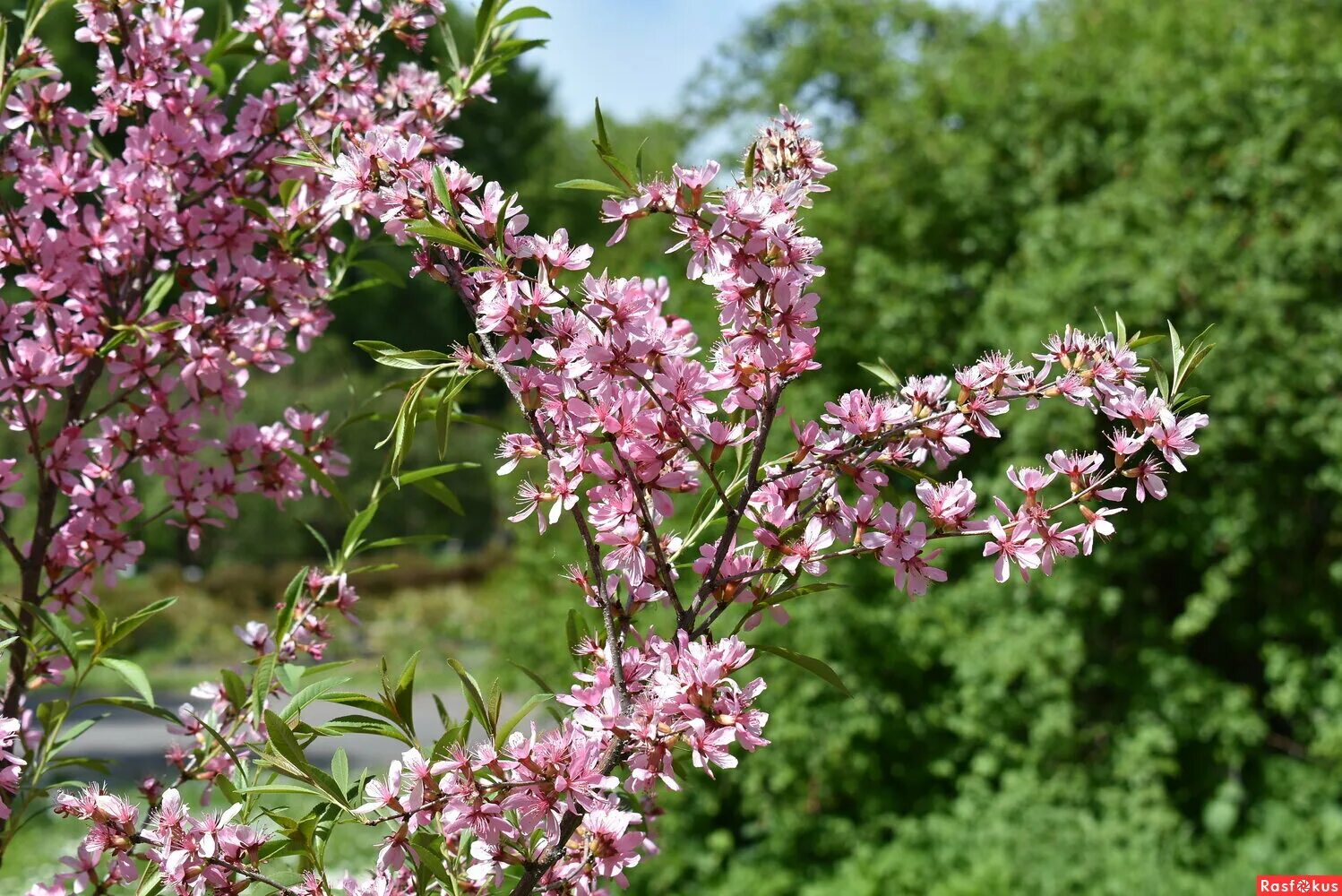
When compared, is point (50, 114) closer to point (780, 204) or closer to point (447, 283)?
point (447, 283)

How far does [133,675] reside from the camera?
4.20ft

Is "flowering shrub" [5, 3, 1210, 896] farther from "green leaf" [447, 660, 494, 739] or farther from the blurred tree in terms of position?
the blurred tree

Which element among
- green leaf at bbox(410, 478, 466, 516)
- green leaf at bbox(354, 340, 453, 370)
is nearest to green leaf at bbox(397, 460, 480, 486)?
green leaf at bbox(410, 478, 466, 516)

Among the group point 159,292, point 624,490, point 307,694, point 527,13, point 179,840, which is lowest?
point 179,840

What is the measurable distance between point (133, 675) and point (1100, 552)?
4.38m

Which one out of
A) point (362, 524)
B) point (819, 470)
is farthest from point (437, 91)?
point (819, 470)

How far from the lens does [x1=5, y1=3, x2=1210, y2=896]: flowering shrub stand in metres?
1.04

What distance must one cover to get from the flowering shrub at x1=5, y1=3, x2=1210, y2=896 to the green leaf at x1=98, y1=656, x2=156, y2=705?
0.13 m

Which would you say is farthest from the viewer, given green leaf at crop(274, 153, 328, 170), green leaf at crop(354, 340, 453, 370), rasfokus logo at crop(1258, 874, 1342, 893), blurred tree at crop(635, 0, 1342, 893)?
blurred tree at crop(635, 0, 1342, 893)

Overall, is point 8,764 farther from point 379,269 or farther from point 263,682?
point 379,269

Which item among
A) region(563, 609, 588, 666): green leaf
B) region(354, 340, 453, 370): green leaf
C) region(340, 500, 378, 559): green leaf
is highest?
region(340, 500, 378, 559): green leaf

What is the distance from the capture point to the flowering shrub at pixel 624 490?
1041 mm

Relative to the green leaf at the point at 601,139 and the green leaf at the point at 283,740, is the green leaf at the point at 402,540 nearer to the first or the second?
the green leaf at the point at 283,740

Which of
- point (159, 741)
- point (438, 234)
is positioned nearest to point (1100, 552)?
point (438, 234)
